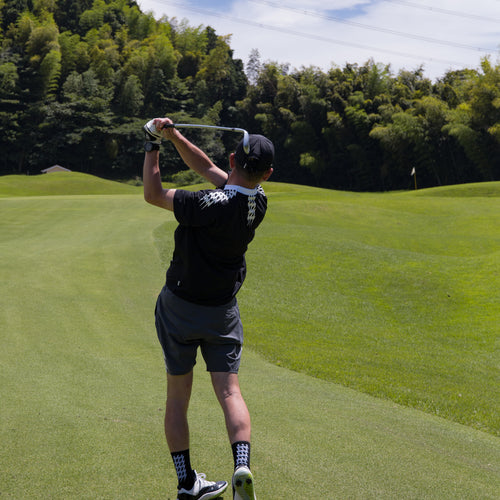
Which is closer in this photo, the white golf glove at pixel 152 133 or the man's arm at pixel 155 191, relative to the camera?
the man's arm at pixel 155 191

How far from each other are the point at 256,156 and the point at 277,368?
4828 millimetres

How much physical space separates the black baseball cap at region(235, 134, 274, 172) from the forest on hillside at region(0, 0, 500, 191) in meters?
51.3

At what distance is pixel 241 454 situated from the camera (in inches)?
113

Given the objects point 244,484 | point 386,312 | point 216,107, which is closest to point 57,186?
point 216,107

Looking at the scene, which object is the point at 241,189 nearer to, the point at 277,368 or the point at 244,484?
the point at 244,484

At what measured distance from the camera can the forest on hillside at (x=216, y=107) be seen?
55.5 m

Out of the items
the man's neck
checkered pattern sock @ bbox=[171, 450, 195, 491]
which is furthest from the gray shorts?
the man's neck

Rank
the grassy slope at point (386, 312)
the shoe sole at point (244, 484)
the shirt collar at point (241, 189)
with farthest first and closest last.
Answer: the grassy slope at point (386, 312) < the shirt collar at point (241, 189) < the shoe sole at point (244, 484)

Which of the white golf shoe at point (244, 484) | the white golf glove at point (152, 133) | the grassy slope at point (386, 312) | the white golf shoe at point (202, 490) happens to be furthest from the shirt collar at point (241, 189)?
the grassy slope at point (386, 312)

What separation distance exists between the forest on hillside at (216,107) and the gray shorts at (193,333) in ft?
169

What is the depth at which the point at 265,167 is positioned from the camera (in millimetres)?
3189

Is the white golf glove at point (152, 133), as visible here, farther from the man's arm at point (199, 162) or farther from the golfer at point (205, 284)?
the man's arm at point (199, 162)

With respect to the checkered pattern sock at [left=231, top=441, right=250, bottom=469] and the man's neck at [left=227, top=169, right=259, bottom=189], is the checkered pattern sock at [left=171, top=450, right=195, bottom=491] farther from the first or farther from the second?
the man's neck at [left=227, top=169, right=259, bottom=189]

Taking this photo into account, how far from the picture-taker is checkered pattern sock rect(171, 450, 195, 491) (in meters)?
3.10
